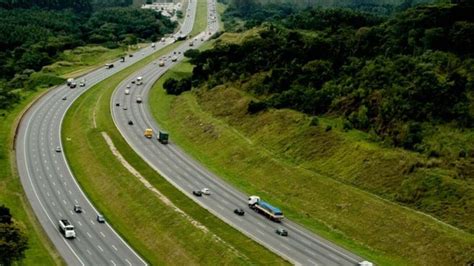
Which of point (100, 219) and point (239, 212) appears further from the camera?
point (239, 212)

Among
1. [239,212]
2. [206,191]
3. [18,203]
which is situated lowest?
[18,203]

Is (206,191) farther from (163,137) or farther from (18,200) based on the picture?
(18,200)

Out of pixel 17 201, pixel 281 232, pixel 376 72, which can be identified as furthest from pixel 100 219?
pixel 376 72

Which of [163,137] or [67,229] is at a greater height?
[67,229]

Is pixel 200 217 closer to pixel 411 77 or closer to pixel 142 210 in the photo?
pixel 142 210

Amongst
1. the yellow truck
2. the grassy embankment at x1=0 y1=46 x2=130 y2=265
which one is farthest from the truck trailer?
the grassy embankment at x1=0 y1=46 x2=130 y2=265

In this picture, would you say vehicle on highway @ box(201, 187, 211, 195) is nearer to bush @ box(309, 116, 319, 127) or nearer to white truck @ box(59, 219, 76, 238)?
white truck @ box(59, 219, 76, 238)

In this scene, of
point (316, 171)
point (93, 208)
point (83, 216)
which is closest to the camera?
point (83, 216)
